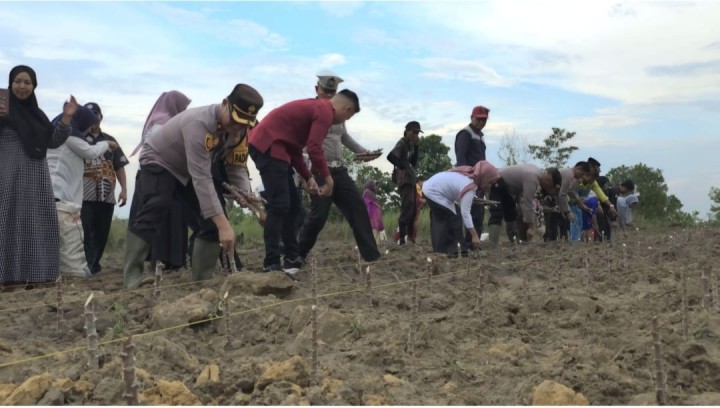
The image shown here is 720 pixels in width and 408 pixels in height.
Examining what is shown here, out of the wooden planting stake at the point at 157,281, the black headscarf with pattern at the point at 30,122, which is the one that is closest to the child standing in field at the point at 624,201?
the black headscarf with pattern at the point at 30,122

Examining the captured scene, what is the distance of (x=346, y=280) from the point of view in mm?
5250

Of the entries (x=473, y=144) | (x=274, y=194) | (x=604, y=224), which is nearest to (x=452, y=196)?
(x=473, y=144)

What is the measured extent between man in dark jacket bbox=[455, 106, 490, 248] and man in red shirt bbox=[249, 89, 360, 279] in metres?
2.61

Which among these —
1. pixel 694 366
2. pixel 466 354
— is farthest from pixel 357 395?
pixel 694 366

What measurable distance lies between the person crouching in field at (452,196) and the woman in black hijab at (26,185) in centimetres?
321

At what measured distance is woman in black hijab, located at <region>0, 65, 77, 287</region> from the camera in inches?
196

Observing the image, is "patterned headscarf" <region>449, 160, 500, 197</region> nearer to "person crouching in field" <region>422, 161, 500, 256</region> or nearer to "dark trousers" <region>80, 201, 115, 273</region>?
"person crouching in field" <region>422, 161, 500, 256</region>

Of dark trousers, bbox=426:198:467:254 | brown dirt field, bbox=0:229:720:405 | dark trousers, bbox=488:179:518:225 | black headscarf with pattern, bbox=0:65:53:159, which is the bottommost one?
brown dirt field, bbox=0:229:720:405

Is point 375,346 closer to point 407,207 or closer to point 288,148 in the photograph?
point 288,148

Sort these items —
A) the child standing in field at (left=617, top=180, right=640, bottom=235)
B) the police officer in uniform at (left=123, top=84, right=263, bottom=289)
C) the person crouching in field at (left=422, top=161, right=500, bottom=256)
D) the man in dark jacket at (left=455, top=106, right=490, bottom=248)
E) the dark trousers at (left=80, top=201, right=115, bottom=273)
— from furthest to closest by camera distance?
the child standing in field at (left=617, top=180, right=640, bottom=235)
the man in dark jacket at (left=455, top=106, right=490, bottom=248)
the person crouching in field at (left=422, top=161, right=500, bottom=256)
the dark trousers at (left=80, top=201, right=115, bottom=273)
the police officer in uniform at (left=123, top=84, right=263, bottom=289)

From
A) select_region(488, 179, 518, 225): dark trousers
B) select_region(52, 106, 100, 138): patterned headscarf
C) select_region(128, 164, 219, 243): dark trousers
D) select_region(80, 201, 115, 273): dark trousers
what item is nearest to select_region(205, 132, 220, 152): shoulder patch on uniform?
select_region(128, 164, 219, 243): dark trousers

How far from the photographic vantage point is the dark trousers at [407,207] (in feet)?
26.5

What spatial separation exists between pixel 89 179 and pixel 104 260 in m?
2.17

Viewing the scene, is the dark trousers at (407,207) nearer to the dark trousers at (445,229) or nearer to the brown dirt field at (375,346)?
the dark trousers at (445,229)
